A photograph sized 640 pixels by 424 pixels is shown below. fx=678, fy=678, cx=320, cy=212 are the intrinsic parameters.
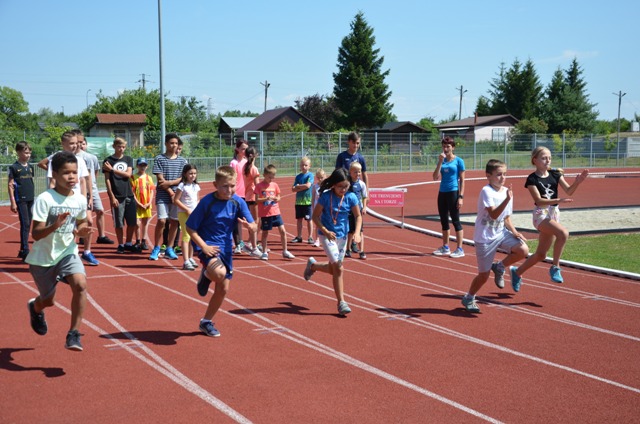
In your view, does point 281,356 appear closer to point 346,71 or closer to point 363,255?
point 363,255

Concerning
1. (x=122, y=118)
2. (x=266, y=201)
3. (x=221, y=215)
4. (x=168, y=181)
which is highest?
(x=122, y=118)

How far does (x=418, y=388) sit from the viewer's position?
5.34 meters

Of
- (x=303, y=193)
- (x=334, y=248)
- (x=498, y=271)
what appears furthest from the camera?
(x=303, y=193)

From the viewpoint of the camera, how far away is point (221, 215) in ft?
21.8

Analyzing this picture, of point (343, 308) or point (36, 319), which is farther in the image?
point (343, 308)

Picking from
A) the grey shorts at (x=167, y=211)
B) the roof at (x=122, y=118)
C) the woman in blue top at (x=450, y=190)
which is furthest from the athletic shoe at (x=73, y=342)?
the roof at (x=122, y=118)

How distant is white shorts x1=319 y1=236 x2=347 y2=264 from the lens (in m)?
7.69

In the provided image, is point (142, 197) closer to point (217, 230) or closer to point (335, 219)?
point (335, 219)

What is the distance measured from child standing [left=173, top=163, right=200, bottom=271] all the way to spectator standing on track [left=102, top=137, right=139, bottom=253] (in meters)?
1.71

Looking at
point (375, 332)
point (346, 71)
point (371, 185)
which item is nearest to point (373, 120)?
point (346, 71)

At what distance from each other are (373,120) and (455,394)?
64638 millimetres

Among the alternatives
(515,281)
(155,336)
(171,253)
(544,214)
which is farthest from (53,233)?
(544,214)

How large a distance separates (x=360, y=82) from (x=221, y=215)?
62.7m

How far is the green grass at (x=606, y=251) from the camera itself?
11.2 meters
